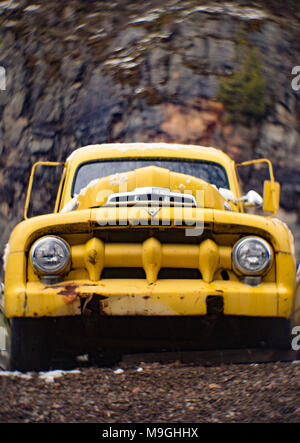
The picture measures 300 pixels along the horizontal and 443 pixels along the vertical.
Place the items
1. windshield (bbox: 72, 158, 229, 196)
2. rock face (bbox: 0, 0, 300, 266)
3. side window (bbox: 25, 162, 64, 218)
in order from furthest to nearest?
rock face (bbox: 0, 0, 300, 266) → side window (bbox: 25, 162, 64, 218) → windshield (bbox: 72, 158, 229, 196)

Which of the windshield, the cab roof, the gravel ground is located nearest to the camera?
the gravel ground

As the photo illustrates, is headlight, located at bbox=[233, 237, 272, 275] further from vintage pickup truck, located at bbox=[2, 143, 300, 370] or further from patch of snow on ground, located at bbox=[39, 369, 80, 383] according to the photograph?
patch of snow on ground, located at bbox=[39, 369, 80, 383]

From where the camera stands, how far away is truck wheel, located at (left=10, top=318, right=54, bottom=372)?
9.89 feet

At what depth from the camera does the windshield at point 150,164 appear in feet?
14.9

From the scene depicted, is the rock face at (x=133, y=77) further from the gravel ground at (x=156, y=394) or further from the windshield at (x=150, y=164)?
the gravel ground at (x=156, y=394)

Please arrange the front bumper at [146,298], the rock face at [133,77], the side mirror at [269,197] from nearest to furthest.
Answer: the front bumper at [146,298] → the side mirror at [269,197] → the rock face at [133,77]

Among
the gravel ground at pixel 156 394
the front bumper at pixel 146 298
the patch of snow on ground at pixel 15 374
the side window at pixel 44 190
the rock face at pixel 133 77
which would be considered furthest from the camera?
the rock face at pixel 133 77

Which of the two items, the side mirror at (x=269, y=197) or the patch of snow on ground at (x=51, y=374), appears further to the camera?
the side mirror at (x=269, y=197)

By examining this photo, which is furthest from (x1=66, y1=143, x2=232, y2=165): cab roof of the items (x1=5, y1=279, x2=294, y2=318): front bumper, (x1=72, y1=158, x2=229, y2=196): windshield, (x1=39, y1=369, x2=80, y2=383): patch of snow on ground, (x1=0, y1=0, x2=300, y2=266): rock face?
(x1=0, y1=0, x2=300, y2=266): rock face

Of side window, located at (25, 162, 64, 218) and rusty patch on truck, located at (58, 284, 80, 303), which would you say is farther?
side window, located at (25, 162, 64, 218)

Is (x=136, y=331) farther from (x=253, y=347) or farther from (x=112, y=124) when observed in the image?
(x=112, y=124)

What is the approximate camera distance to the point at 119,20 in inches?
587

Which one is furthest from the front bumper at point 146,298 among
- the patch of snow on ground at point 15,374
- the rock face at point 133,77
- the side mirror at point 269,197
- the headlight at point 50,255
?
the rock face at point 133,77

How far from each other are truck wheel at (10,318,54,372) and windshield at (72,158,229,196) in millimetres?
1698
